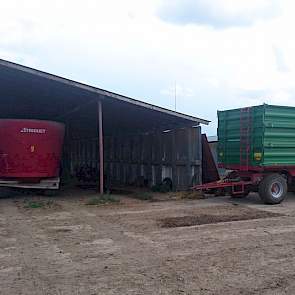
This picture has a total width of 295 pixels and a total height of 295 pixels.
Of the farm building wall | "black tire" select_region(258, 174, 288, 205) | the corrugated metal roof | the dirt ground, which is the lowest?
the dirt ground

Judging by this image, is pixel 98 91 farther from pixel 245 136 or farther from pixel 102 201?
pixel 245 136

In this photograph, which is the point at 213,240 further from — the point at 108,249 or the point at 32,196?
the point at 32,196

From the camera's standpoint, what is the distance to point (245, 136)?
46.5 feet

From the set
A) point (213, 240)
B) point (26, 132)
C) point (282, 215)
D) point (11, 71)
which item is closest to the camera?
point (213, 240)

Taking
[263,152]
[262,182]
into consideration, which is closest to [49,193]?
[262,182]

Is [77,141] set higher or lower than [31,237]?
higher

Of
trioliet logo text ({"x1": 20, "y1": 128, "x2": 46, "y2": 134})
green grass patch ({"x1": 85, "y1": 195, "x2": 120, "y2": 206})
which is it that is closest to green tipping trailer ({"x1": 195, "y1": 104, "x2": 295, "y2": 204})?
green grass patch ({"x1": 85, "y1": 195, "x2": 120, "y2": 206})

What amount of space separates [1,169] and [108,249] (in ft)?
32.9

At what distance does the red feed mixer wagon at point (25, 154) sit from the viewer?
54.4 feet

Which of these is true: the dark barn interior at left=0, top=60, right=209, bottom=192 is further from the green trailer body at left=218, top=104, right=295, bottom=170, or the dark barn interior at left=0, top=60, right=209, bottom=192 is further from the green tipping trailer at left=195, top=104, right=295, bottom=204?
the green trailer body at left=218, top=104, right=295, bottom=170

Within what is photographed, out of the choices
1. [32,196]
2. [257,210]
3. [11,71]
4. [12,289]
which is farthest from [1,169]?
[12,289]

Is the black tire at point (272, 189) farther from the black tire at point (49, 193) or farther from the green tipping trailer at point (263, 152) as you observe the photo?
the black tire at point (49, 193)

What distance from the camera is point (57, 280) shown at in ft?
19.7

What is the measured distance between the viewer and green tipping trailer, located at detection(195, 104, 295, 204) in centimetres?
1359
